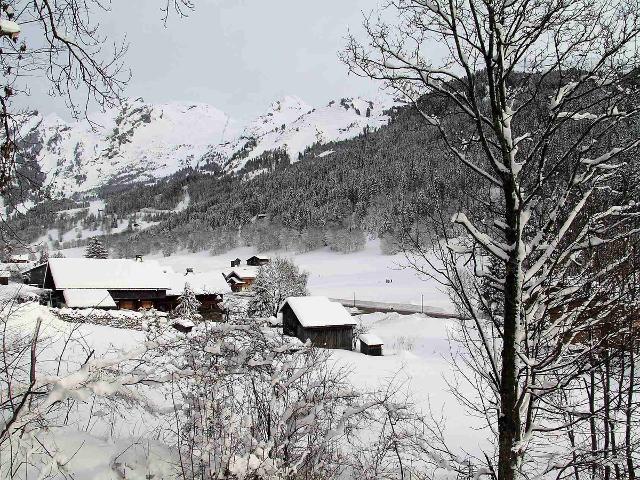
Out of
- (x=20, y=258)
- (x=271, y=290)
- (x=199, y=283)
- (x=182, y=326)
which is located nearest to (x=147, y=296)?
(x=271, y=290)

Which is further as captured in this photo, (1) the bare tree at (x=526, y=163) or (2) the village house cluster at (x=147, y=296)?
(2) the village house cluster at (x=147, y=296)

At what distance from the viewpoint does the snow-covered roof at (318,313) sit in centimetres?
3144

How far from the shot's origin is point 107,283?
39.6 meters

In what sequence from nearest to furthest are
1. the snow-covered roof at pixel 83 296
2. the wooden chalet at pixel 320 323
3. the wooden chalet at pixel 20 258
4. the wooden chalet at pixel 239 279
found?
the wooden chalet at pixel 20 258
the wooden chalet at pixel 320 323
the snow-covered roof at pixel 83 296
the wooden chalet at pixel 239 279

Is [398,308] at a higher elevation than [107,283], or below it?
below

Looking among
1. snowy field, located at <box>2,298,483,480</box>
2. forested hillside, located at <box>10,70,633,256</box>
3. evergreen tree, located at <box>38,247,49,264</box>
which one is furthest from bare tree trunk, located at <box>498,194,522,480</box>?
forested hillside, located at <box>10,70,633,256</box>

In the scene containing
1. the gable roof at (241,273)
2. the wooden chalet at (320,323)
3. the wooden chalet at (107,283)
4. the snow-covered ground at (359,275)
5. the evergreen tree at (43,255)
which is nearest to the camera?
the evergreen tree at (43,255)

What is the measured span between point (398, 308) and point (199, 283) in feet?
79.6

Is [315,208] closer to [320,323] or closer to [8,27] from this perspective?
[320,323]

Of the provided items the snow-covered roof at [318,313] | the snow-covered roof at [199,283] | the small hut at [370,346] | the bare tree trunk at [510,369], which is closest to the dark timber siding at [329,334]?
the snow-covered roof at [318,313]

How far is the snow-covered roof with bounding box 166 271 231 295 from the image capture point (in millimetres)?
46750

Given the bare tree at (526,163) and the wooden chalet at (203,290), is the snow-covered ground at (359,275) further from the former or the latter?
the bare tree at (526,163)

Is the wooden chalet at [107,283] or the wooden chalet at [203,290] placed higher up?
the wooden chalet at [107,283]

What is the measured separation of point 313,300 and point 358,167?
129 m
